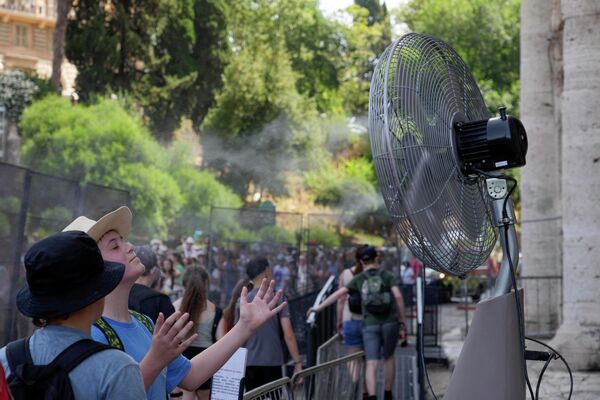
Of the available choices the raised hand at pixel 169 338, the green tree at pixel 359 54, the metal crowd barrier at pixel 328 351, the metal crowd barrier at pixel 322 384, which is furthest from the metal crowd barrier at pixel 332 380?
the green tree at pixel 359 54

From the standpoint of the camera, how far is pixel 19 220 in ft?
28.0

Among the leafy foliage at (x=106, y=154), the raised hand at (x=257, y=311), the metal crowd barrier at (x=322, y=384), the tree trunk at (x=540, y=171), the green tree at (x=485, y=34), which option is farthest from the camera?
the green tree at (x=485, y=34)

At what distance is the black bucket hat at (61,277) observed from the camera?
283cm

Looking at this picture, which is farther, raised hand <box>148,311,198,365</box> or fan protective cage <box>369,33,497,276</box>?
fan protective cage <box>369,33,497,276</box>

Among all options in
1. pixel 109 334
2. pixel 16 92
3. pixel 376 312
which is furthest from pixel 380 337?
pixel 16 92

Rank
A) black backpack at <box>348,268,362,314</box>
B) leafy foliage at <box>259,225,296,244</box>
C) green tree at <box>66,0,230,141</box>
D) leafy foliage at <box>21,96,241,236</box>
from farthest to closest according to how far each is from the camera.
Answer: green tree at <box>66,0,230,141</box>, leafy foliage at <box>21,96,241,236</box>, leafy foliage at <box>259,225,296,244</box>, black backpack at <box>348,268,362,314</box>

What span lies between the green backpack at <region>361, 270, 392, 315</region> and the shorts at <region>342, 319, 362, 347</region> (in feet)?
1.50

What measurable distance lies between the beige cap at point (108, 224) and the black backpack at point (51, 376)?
3.24 feet

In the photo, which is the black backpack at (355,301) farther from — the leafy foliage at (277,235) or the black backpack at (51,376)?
the leafy foliage at (277,235)

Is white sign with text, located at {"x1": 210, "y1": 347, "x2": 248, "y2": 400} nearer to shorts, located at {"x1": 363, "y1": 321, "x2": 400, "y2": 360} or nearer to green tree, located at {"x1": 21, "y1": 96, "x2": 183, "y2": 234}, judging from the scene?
shorts, located at {"x1": 363, "y1": 321, "x2": 400, "y2": 360}

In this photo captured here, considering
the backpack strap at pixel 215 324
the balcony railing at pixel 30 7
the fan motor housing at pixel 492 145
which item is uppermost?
the balcony railing at pixel 30 7

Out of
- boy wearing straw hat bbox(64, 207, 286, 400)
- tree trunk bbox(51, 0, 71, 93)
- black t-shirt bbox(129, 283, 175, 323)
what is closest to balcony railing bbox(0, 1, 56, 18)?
tree trunk bbox(51, 0, 71, 93)

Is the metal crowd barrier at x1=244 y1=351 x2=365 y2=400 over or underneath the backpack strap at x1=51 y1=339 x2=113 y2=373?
underneath

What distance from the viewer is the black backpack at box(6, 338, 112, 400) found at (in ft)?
8.79
